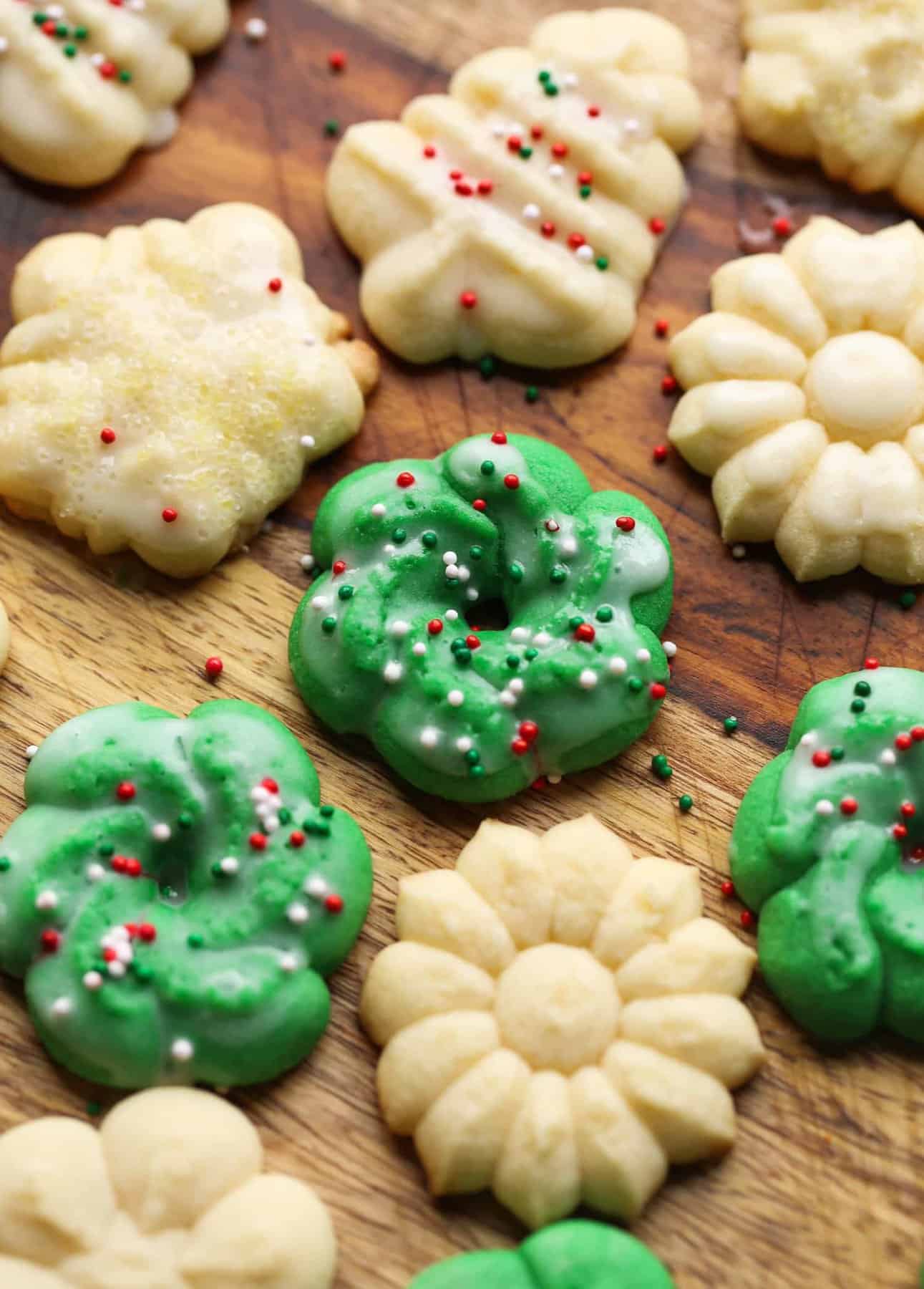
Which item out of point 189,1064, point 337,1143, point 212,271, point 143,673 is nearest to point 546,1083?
point 337,1143

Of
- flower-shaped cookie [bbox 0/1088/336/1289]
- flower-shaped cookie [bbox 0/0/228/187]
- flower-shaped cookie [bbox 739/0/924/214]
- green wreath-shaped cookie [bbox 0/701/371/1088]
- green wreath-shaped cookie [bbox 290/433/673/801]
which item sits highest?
flower-shaped cookie [bbox 739/0/924/214]

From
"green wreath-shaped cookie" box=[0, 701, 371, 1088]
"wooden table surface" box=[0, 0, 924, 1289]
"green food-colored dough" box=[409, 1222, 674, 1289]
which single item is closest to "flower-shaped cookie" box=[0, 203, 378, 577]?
"wooden table surface" box=[0, 0, 924, 1289]

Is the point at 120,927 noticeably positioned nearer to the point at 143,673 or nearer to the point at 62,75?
the point at 143,673

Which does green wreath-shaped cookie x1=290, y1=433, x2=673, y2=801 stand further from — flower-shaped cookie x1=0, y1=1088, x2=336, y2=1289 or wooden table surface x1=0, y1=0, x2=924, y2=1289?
flower-shaped cookie x1=0, y1=1088, x2=336, y2=1289

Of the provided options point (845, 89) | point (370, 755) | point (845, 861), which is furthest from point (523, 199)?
point (845, 861)

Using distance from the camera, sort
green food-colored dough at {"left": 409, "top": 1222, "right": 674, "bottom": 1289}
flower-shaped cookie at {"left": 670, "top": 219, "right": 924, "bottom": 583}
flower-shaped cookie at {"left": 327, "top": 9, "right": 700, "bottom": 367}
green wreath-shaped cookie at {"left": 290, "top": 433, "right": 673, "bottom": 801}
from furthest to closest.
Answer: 1. flower-shaped cookie at {"left": 327, "top": 9, "right": 700, "bottom": 367}
2. flower-shaped cookie at {"left": 670, "top": 219, "right": 924, "bottom": 583}
3. green wreath-shaped cookie at {"left": 290, "top": 433, "right": 673, "bottom": 801}
4. green food-colored dough at {"left": 409, "top": 1222, "right": 674, "bottom": 1289}

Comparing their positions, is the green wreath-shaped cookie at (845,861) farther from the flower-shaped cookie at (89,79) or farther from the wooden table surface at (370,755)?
the flower-shaped cookie at (89,79)

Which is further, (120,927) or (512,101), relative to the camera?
(512,101)
